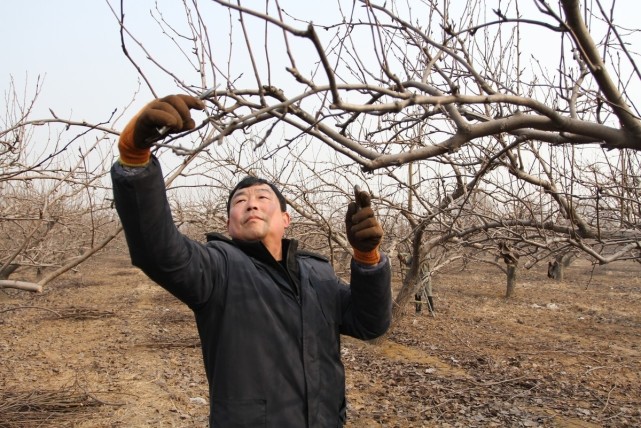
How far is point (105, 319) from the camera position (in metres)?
9.12

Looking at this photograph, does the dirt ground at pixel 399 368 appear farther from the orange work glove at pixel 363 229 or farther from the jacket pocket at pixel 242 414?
the orange work glove at pixel 363 229

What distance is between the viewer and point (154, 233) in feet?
4.28

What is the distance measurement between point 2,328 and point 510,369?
772 centimetres

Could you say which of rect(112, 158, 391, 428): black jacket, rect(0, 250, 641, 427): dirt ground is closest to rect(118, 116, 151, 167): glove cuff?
rect(112, 158, 391, 428): black jacket

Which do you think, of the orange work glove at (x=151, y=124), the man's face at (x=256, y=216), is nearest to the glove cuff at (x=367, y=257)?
the man's face at (x=256, y=216)

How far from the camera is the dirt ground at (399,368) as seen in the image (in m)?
4.46

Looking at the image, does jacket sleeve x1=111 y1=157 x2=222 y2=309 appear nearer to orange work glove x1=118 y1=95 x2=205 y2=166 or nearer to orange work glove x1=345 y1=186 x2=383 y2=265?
orange work glove x1=118 y1=95 x2=205 y2=166

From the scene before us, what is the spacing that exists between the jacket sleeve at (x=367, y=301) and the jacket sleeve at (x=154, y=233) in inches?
21.2

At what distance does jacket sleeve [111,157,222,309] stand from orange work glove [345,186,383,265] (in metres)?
0.50

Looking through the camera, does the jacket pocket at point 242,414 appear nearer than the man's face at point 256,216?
Yes

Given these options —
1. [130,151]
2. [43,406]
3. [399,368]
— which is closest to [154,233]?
[130,151]

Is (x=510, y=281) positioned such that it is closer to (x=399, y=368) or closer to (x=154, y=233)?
(x=399, y=368)

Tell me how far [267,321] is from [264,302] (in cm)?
6

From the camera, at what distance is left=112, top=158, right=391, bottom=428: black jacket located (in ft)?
5.03
